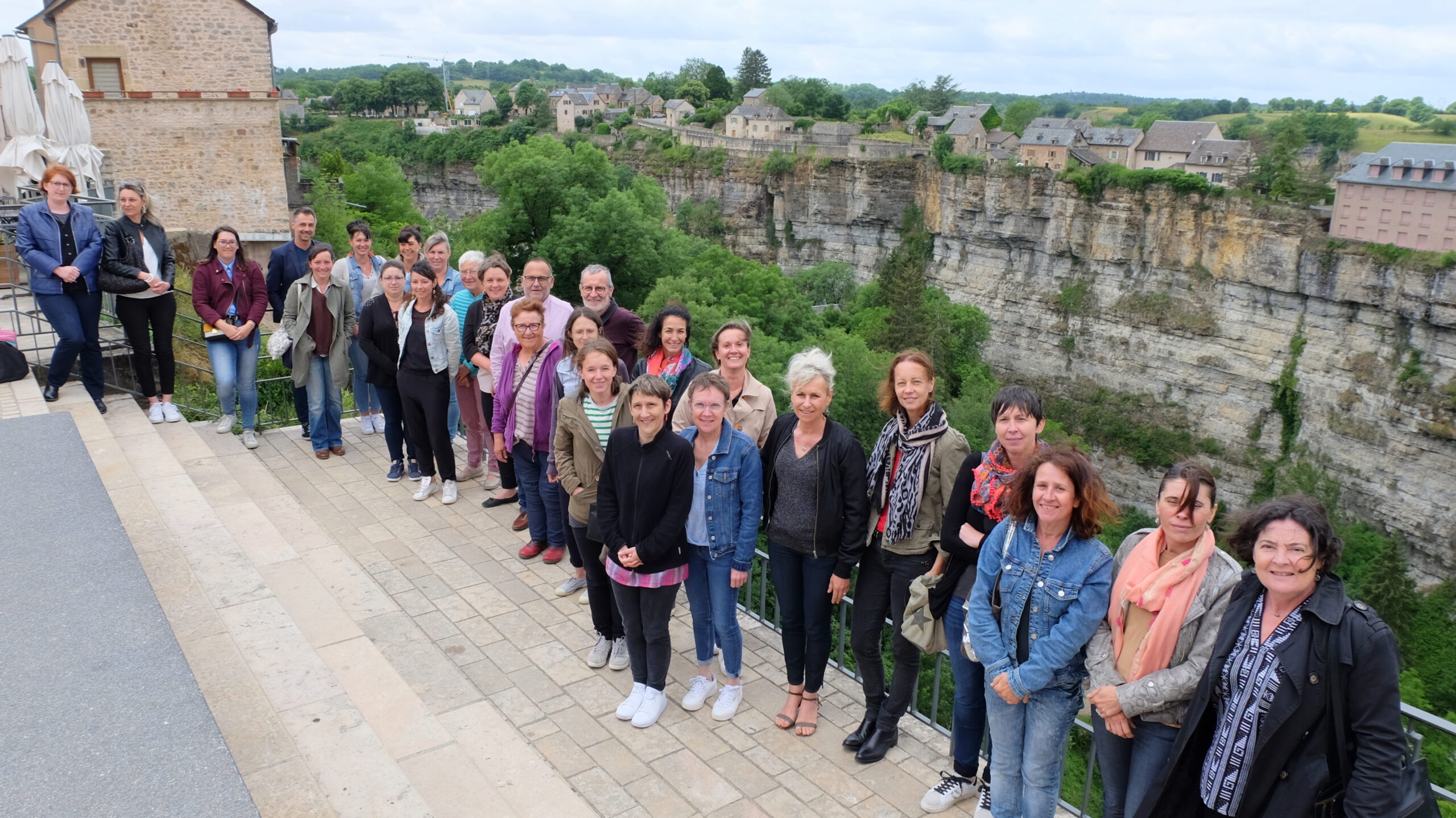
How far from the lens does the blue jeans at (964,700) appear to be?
12.5 ft

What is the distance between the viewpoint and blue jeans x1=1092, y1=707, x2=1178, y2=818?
3148 millimetres

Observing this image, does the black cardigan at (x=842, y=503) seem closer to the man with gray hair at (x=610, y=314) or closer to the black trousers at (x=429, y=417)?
the man with gray hair at (x=610, y=314)

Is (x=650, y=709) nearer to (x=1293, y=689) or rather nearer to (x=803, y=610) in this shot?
(x=803, y=610)

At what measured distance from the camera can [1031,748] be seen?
136 inches

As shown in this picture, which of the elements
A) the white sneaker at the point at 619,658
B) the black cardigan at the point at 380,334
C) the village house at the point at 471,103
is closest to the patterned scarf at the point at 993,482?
the white sneaker at the point at 619,658

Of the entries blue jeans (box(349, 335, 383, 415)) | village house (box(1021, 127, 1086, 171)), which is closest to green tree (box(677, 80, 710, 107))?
village house (box(1021, 127, 1086, 171))

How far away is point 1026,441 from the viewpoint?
11.4ft

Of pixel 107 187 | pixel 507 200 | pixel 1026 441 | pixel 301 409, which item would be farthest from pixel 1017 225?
pixel 1026 441

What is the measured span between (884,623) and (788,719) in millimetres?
676

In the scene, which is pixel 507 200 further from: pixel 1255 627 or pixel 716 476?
pixel 1255 627

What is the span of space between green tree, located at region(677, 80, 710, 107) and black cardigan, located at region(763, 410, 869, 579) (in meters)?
73.7

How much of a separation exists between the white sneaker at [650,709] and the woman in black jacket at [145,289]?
5.39 metres

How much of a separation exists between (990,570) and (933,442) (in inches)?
26.3

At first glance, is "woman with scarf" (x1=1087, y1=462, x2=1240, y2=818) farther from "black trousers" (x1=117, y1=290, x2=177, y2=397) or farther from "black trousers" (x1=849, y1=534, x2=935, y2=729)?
"black trousers" (x1=117, y1=290, x2=177, y2=397)
